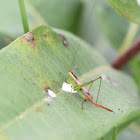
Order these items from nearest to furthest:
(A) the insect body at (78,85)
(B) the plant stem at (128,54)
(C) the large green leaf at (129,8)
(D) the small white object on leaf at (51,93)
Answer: (D) the small white object on leaf at (51,93)
(C) the large green leaf at (129,8)
(A) the insect body at (78,85)
(B) the plant stem at (128,54)

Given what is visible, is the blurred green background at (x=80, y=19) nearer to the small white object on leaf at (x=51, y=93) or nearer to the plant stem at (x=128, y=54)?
the plant stem at (x=128, y=54)

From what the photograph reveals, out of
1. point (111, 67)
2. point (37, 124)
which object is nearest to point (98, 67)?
point (111, 67)

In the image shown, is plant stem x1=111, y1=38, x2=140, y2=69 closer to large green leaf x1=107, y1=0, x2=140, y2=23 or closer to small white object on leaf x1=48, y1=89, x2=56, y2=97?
large green leaf x1=107, y1=0, x2=140, y2=23

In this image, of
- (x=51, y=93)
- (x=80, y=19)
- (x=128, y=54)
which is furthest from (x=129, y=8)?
(x=80, y=19)

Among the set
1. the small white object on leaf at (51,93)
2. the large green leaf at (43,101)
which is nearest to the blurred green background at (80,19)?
the large green leaf at (43,101)

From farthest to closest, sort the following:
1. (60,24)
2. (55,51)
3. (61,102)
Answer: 1. (60,24)
2. (55,51)
3. (61,102)

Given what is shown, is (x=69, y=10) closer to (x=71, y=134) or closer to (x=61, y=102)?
(x=61, y=102)
